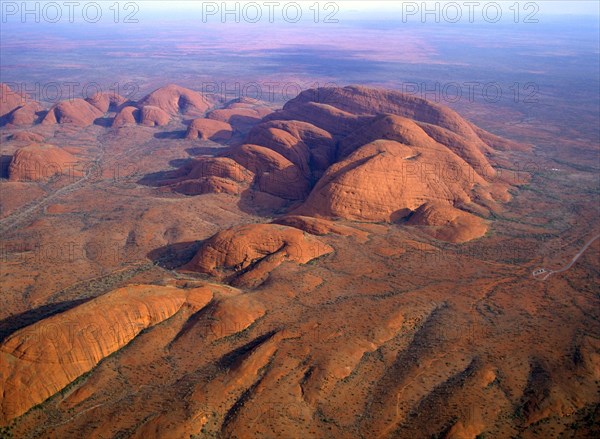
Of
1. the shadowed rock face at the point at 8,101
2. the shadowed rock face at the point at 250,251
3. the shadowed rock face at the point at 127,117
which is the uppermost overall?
the shadowed rock face at the point at 8,101

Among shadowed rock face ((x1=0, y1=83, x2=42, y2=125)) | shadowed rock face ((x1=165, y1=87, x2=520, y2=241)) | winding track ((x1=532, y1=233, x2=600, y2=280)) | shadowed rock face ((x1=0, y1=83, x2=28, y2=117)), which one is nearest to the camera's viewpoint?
winding track ((x1=532, y1=233, x2=600, y2=280))

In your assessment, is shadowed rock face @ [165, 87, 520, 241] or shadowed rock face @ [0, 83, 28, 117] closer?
shadowed rock face @ [165, 87, 520, 241]

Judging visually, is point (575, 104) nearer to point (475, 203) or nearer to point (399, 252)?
point (475, 203)

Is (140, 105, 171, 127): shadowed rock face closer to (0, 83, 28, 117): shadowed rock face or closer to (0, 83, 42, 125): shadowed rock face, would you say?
(0, 83, 42, 125): shadowed rock face

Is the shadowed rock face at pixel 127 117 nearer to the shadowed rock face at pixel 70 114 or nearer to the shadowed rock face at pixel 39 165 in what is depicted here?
the shadowed rock face at pixel 70 114

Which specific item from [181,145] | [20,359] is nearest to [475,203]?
[20,359]

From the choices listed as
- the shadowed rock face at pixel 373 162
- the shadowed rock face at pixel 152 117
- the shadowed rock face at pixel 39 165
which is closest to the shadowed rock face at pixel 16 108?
the shadowed rock face at pixel 152 117

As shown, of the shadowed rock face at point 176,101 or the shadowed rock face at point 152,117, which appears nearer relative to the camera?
the shadowed rock face at point 152,117

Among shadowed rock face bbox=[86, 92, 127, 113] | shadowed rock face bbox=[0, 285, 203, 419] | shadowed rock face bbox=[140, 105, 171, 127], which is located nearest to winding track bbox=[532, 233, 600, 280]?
shadowed rock face bbox=[0, 285, 203, 419]
